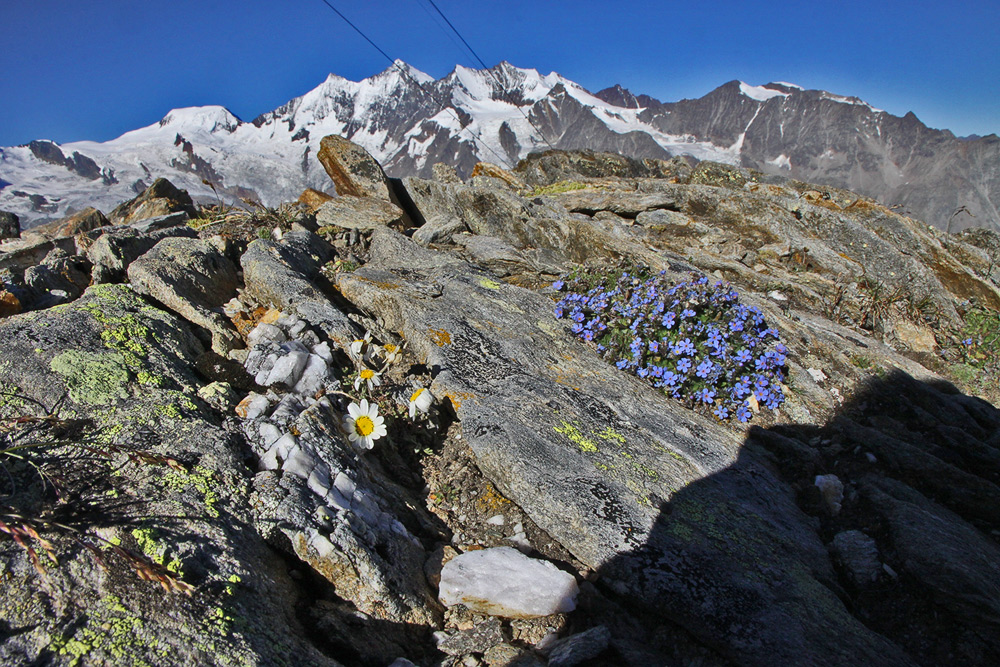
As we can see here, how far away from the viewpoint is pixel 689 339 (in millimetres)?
5410

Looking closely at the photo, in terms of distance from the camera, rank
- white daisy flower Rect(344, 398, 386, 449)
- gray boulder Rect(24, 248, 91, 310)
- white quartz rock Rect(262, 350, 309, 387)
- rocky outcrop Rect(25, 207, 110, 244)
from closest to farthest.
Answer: white daisy flower Rect(344, 398, 386, 449)
white quartz rock Rect(262, 350, 309, 387)
gray boulder Rect(24, 248, 91, 310)
rocky outcrop Rect(25, 207, 110, 244)

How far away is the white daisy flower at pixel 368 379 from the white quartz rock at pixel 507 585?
5.39ft

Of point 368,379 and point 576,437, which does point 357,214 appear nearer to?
point 368,379

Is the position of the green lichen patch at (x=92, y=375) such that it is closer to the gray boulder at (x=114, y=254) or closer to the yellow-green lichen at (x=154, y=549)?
the yellow-green lichen at (x=154, y=549)

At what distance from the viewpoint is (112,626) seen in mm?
1854

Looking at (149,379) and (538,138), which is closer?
(149,379)

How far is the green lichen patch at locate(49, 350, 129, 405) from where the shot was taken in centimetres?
293

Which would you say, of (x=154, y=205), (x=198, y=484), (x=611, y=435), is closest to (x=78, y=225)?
(x=154, y=205)

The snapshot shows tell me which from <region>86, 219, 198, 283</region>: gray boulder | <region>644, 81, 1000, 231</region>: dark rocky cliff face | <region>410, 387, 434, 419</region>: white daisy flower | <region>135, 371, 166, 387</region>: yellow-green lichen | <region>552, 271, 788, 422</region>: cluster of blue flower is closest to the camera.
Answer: <region>135, 371, 166, 387</region>: yellow-green lichen

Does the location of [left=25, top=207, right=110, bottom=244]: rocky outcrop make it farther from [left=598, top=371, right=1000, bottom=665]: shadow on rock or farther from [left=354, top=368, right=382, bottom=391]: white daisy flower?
[left=598, top=371, right=1000, bottom=665]: shadow on rock

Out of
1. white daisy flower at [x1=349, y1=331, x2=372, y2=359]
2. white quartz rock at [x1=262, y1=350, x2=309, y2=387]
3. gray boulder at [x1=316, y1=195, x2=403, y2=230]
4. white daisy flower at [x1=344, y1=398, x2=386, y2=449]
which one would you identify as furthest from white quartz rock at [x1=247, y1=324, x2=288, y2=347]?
gray boulder at [x1=316, y1=195, x2=403, y2=230]

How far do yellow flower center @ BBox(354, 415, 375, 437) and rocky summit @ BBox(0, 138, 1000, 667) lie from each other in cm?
3

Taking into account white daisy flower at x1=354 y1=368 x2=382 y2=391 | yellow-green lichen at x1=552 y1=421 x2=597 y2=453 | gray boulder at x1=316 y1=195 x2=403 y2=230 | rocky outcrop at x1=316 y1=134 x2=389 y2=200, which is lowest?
white daisy flower at x1=354 y1=368 x2=382 y2=391

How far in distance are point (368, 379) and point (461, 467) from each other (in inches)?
42.2
